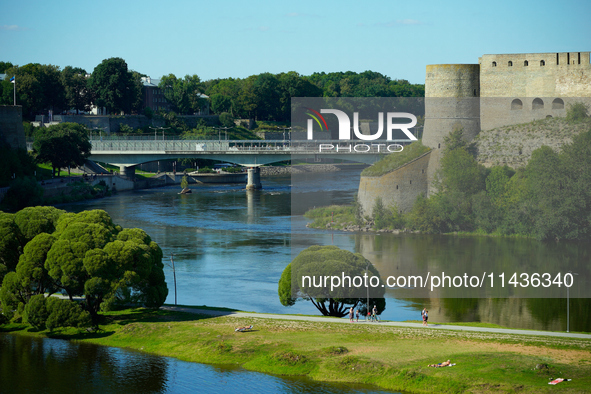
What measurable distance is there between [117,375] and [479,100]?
39.2 meters

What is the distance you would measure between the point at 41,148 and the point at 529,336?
6171 centimetres

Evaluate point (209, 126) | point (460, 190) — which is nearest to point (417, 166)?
point (460, 190)

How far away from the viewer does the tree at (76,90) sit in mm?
107000

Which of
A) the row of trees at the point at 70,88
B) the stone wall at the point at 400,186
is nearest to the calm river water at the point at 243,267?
the stone wall at the point at 400,186

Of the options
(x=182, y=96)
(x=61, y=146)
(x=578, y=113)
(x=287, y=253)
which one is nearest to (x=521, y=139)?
(x=578, y=113)

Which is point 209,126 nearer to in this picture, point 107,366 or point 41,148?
point 41,148

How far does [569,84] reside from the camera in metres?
54.3

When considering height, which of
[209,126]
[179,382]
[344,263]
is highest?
[209,126]

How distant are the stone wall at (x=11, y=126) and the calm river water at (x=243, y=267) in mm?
10044

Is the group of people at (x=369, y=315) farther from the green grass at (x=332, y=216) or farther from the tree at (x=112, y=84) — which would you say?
the tree at (x=112, y=84)

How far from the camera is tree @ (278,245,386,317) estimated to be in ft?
101

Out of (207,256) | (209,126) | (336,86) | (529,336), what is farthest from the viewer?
(336,86)

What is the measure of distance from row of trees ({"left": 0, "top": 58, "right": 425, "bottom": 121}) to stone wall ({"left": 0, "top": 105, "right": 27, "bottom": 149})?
2305 cm

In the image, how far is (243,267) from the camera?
4366 cm
